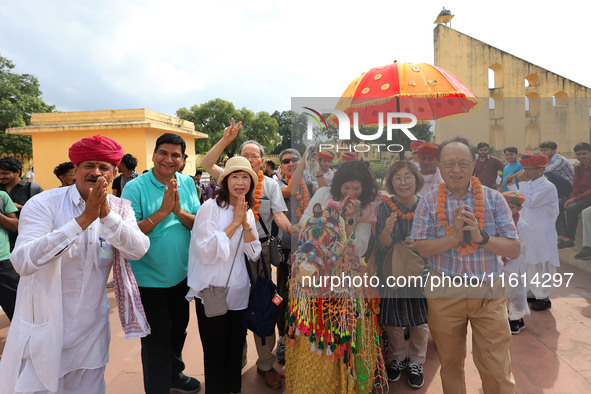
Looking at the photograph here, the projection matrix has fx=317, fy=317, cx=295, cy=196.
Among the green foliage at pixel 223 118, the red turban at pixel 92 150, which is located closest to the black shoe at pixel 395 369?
the red turban at pixel 92 150

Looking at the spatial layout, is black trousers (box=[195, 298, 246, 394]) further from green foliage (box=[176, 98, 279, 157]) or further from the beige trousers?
green foliage (box=[176, 98, 279, 157])

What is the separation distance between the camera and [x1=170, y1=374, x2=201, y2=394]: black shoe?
2.52 m

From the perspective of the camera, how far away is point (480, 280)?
2.02 meters

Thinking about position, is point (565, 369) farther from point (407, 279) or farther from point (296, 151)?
point (296, 151)

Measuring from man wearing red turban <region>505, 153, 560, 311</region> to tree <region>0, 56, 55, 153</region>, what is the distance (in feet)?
88.1

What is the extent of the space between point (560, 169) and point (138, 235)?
311 cm

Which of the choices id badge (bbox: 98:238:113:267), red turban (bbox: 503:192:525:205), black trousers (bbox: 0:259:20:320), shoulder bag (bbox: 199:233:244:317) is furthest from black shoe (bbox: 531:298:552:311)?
black trousers (bbox: 0:259:20:320)

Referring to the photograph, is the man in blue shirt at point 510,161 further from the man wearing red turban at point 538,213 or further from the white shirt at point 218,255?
the white shirt at point 218,255

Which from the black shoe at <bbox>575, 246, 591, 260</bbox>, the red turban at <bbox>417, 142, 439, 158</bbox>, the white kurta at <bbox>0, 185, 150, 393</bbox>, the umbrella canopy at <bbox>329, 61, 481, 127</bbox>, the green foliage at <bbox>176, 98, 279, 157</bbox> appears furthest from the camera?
the green foliage at <bbox>176, 98, 279, 157</bbox>

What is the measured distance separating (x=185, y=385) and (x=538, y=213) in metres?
3.14

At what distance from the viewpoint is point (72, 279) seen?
1.82m

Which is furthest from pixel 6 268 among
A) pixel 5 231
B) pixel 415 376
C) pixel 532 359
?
pixel 532 359


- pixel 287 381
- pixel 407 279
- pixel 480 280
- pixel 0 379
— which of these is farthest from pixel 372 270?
pixel 0 379

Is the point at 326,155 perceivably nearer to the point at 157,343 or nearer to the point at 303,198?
the point at 303,198
